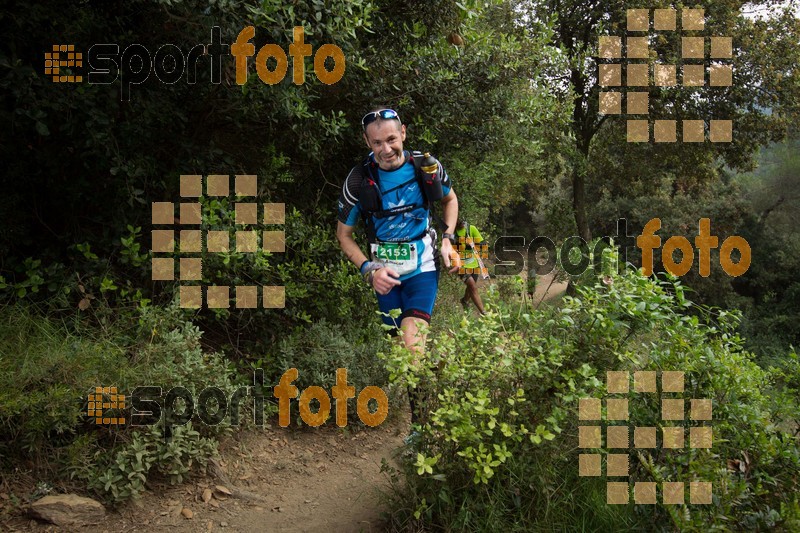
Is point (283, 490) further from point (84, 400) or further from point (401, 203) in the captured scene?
point (401, 203)

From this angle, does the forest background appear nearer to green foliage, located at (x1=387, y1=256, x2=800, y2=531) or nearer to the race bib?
green foliage, located at (x1=387, y1=256, x2=800, y2=531)

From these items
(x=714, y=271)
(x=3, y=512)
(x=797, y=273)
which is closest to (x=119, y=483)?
(x=3, y=512)

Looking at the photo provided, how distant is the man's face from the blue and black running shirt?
0.08 meters

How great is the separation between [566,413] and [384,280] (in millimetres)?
1594

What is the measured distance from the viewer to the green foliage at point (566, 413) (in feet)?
10.6

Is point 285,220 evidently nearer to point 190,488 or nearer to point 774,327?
point 190,488

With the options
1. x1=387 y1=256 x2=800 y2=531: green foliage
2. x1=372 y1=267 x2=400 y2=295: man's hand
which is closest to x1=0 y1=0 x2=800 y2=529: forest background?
x1=387 y1=256 x2=800 y2=531: green foliage

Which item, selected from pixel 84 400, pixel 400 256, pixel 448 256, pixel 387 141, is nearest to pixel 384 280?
pixel 400 256

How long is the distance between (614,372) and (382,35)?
5123mm

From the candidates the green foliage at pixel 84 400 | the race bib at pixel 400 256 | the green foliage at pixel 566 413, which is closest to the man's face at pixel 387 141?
the race bib at pixel 400 256

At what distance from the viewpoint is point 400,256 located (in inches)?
187

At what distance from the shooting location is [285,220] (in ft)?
22.3

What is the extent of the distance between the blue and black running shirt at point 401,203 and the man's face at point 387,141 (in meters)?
0.08

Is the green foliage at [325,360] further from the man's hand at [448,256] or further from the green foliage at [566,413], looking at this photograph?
the green foliage at [566,413]
